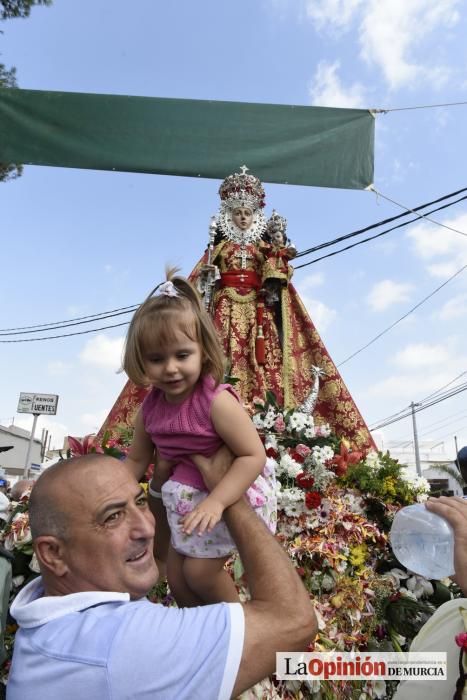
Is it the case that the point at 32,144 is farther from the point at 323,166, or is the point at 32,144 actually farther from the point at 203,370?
the point at 203,370

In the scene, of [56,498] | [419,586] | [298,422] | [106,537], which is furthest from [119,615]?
[298,422]

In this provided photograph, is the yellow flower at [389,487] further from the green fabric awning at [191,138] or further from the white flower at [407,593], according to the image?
the green fabric awning at [191,138]

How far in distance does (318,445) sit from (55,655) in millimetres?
2544

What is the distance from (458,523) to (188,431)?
103 cm

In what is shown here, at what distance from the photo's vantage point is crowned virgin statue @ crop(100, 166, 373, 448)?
4320 millimetres

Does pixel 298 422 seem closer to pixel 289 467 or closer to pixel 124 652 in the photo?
pixel 289 467

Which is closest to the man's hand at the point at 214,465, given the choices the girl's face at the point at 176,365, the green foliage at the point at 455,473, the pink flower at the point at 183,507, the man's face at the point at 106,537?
the pink flower at the point at 183,507

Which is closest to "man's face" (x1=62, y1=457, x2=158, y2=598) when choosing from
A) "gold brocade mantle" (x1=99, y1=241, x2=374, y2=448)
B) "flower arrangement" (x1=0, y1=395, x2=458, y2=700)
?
"flower arrangement" (x1=0, y1=395, x2=458, y2=700)

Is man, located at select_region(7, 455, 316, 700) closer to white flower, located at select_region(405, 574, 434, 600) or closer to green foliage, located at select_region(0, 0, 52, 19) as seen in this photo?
white flower, located at select_region(405, 574, 434, 600)

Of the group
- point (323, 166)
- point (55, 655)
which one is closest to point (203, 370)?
point (55, 655)

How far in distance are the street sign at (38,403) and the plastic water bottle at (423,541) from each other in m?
7.98

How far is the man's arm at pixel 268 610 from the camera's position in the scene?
1.12 meters

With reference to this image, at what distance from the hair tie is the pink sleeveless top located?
1.21 feet

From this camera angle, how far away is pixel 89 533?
1.25 meters
